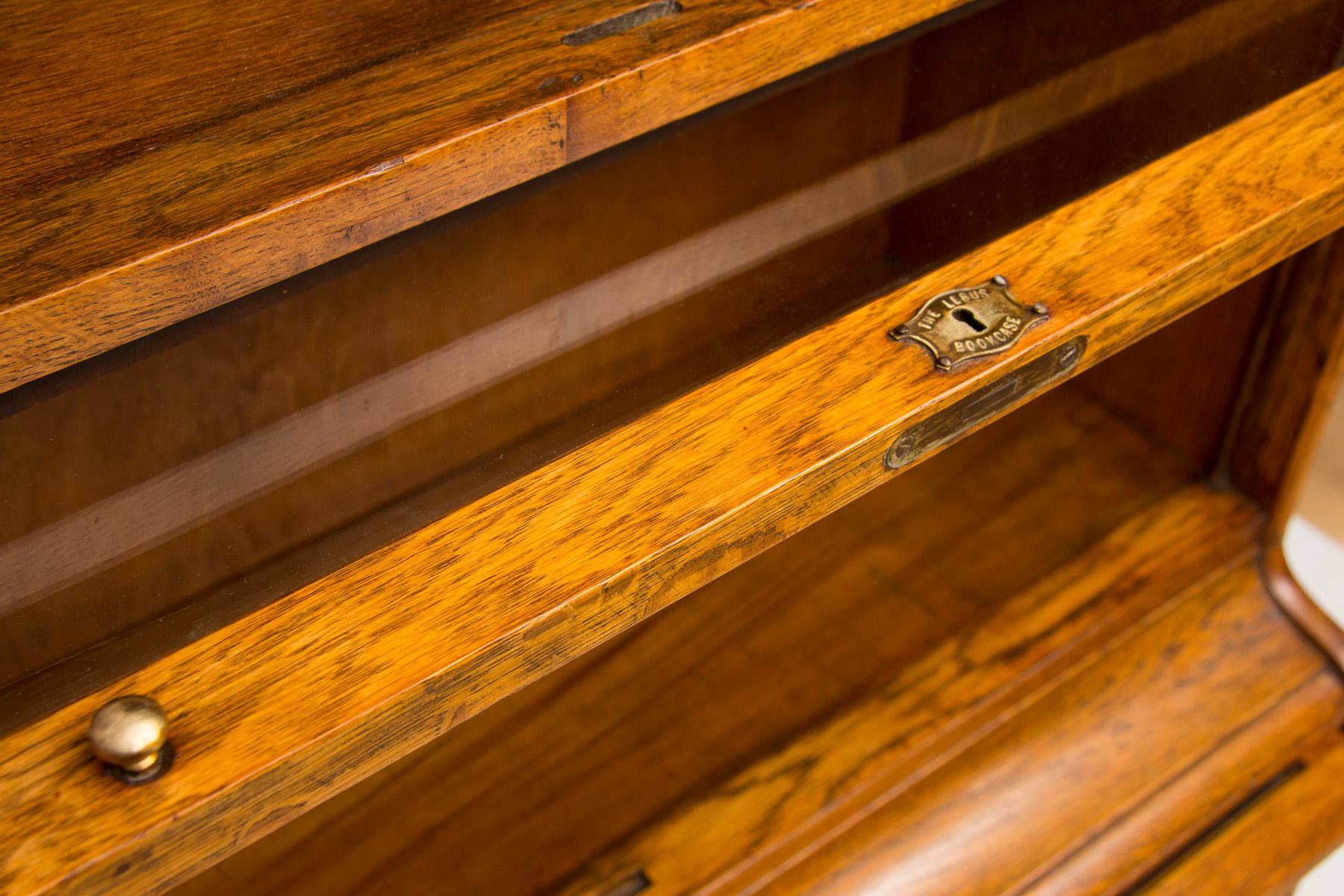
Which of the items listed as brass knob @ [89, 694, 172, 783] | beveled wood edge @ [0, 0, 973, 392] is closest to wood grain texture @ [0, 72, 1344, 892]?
brass knob @ [89, 694, 172, 783]

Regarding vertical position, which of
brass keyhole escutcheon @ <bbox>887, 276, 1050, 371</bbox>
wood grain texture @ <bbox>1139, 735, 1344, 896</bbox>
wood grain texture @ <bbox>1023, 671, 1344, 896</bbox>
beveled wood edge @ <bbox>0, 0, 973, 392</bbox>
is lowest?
wood grain texture @ <bbox>1139, 735, 1344, 896</bbox>

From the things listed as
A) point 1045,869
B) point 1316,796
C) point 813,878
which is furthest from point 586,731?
point 1316,796

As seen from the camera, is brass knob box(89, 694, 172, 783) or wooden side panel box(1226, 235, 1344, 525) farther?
wooden side panel box(1226, 235, 1344, 525)

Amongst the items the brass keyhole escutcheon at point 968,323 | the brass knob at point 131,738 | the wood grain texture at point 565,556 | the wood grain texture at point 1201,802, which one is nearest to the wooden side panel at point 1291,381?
the wood grain texture at point 1201,802

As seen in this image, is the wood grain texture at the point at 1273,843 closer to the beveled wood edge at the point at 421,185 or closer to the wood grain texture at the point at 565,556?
the wood grain texture at the point at 565,556

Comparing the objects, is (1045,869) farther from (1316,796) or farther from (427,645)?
(427,645)

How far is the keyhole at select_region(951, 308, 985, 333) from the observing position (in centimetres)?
67

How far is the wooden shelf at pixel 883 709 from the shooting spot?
95cm

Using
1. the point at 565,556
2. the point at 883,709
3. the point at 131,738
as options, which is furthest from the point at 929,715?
the point at 131,738

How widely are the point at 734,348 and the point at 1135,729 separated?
1.91 feet

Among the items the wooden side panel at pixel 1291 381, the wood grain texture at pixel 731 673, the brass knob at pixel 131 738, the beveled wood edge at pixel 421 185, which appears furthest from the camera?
the wooden side panel at pixel 1291 381

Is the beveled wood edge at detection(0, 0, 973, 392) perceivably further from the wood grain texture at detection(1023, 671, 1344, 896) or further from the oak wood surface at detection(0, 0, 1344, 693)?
the wood grain texture at detection(1023, 671, 1344, 896)

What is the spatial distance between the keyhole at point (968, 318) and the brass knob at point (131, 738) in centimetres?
44

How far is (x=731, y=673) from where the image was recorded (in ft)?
3.48
